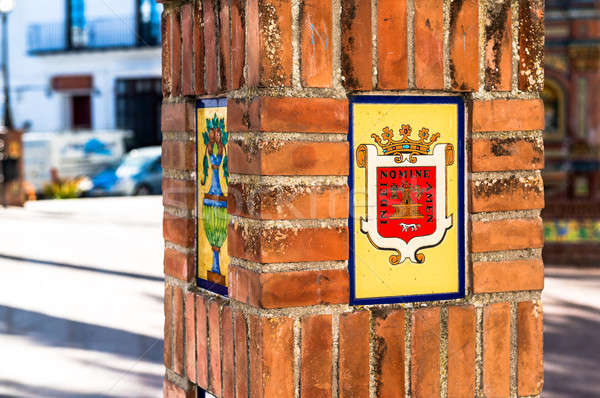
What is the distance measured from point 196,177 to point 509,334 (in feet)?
2.64

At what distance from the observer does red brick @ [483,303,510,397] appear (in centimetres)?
198

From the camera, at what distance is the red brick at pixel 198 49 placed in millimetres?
2076

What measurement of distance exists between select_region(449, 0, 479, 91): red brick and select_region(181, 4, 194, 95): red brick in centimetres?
59

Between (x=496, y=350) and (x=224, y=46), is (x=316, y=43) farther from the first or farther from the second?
(x=496, y=350)

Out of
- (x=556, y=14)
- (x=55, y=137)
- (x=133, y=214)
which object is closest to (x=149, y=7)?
(x=55, y=137)

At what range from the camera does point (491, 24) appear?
1.96m

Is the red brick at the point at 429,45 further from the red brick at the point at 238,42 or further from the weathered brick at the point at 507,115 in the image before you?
the red brick at the point at 238,42

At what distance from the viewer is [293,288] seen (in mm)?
1808

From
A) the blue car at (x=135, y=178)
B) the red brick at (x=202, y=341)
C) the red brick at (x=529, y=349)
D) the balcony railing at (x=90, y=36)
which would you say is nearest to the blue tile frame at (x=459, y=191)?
the red brick at (x=529, y=349)

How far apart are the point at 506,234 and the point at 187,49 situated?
2.73 feet

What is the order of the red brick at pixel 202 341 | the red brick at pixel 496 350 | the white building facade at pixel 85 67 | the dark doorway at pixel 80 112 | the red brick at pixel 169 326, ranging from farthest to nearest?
1. the dark doorway at pixel 80 112
2. the white building facade at pixel 85 67
3. the red brick at pixel 169 326
4. the red brick at pixel 202 341
5. the red brick at pixel 496 350

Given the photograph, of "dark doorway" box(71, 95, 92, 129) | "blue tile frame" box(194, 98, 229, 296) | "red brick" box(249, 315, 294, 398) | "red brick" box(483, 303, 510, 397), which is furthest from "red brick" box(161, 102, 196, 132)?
"dark doorway" box(71, 95, 92, 129)

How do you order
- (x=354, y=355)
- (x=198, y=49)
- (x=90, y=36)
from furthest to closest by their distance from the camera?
(x=90, y=36)
(x=198, y=49)
(x=354, y=355)

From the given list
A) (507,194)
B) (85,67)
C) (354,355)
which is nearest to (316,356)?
(354,355)
